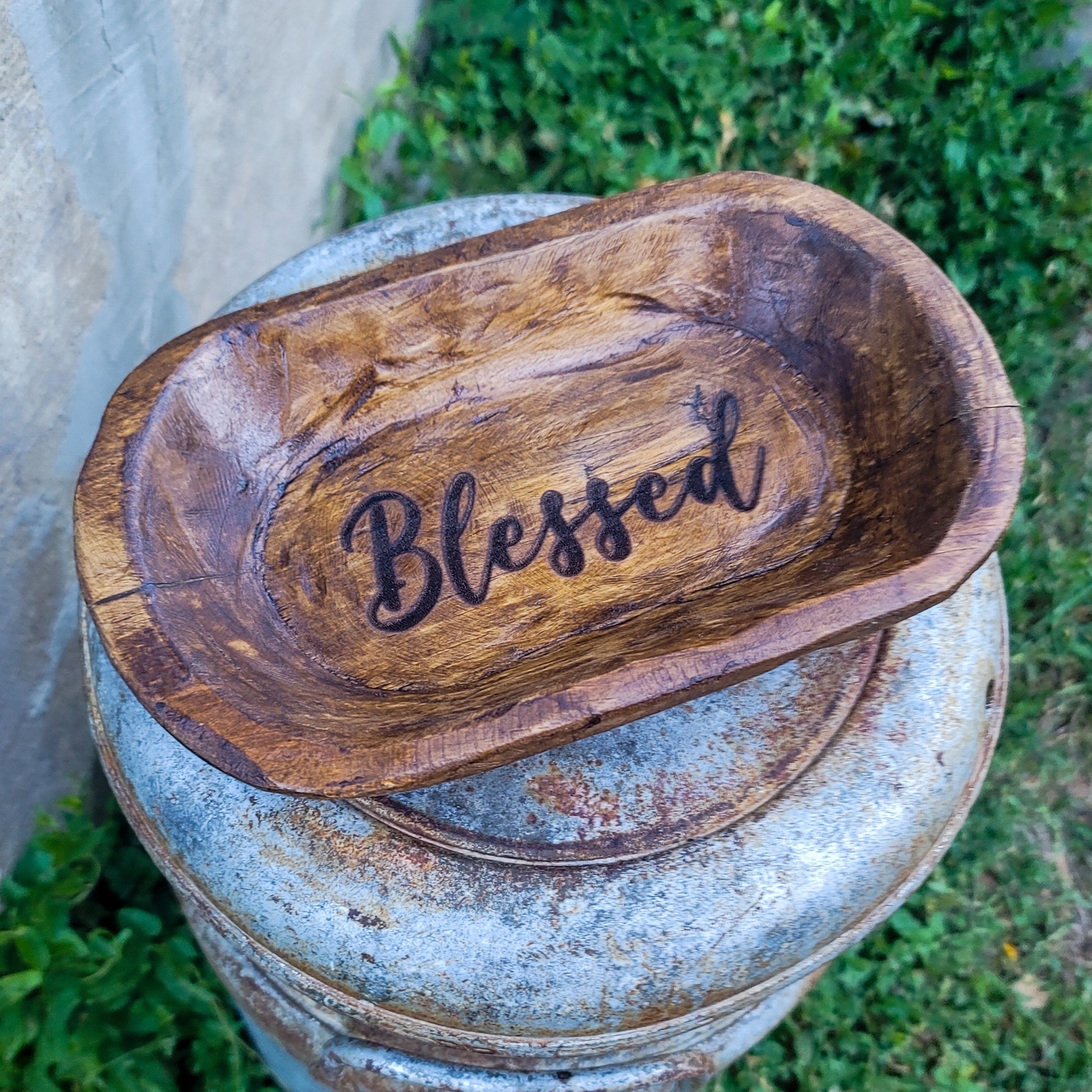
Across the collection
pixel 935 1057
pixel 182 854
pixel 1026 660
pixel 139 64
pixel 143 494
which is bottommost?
pixel 935 1057

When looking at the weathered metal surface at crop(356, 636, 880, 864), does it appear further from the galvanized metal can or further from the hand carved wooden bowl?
the hand carved wooden bowl

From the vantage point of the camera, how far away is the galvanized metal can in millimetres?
1179

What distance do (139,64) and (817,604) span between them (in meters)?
1.43

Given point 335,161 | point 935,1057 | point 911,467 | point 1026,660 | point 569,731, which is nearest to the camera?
point 569,731

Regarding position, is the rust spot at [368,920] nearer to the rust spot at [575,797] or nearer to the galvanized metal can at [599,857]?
the galvanized metal can at [599,857]

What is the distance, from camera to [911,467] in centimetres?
127

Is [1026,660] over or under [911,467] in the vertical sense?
under

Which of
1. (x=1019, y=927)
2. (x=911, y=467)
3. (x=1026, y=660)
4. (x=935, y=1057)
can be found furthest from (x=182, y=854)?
(x=1026, y=660)

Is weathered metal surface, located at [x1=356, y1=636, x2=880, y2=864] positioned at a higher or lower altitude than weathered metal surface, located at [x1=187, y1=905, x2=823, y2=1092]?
higher

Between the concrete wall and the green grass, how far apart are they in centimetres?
32

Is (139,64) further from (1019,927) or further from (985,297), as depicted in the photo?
(1019,927)

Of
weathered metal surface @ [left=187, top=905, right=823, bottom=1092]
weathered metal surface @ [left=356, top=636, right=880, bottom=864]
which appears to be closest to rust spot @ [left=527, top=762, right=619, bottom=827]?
weathered metal surface @ [left=356, top=636, right=880, bottom=864]

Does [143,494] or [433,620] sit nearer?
[143,494]

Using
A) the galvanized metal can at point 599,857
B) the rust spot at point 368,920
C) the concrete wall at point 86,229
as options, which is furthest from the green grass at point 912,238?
the rust spot at point 368,920
